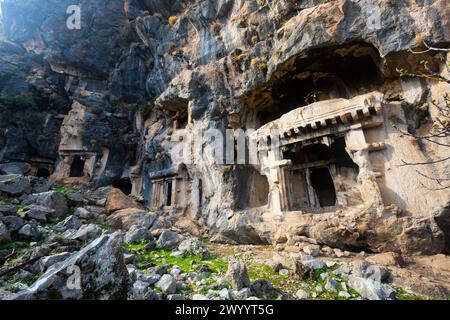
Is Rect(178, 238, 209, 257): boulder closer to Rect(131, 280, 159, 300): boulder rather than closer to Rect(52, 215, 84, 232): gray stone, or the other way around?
Rect(131, 280, 159, 300): boulder

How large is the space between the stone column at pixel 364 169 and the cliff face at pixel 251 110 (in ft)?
0.12

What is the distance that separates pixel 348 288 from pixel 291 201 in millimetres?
5156

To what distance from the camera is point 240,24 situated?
470 inches

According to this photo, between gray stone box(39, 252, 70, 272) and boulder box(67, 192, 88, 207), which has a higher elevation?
boulder box(67, 192, 88, 207)

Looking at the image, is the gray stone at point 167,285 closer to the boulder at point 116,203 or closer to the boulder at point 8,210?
the boulder at point 8,210

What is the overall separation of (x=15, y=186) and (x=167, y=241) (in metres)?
7.34

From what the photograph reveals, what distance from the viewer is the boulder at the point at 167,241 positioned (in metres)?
6.31

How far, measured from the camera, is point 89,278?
2748 millimetres

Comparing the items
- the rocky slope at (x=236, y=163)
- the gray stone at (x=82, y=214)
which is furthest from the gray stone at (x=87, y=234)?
the gray stone at (x=82, y=214)

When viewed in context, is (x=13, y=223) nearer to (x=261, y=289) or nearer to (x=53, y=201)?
(x=53, y=201)

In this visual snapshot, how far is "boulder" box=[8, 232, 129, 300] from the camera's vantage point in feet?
8.27

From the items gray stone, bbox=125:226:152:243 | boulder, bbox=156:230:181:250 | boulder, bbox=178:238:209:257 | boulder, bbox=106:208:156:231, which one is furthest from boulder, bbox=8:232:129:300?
boulder, bbox=106:208:156:231

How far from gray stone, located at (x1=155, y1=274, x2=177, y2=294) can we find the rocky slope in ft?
0.13

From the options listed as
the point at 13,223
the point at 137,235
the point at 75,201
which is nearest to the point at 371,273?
the point at 137,235
